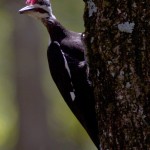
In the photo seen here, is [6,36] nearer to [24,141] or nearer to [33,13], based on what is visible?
[24,141]

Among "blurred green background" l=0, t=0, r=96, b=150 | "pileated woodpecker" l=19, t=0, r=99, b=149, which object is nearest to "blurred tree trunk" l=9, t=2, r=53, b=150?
"blurred green background" l=0, t=0, r=96, b=150

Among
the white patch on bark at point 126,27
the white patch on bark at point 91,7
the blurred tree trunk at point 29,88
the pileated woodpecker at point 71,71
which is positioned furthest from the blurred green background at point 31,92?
the white patch on bark at point 126,27

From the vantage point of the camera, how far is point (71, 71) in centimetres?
490

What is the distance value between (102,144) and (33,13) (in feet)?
5.99

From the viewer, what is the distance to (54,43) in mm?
5051

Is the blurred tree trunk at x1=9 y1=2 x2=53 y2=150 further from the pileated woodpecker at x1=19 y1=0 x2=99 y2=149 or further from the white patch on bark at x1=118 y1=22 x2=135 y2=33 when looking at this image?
the white patch on bark at x1=118 y1=22 x2=135 y2=33

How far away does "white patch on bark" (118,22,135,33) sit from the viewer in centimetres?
358

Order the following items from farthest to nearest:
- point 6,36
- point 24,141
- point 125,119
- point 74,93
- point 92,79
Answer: point 6,36
point 24,141
point 74,93
point 92,79
point 125,119

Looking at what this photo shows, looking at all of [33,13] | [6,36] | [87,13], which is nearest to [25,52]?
[6,36]

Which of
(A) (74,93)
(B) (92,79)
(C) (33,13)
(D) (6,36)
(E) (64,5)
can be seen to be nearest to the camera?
(B) (92,79)

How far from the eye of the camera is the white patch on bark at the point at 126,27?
358 centimetres

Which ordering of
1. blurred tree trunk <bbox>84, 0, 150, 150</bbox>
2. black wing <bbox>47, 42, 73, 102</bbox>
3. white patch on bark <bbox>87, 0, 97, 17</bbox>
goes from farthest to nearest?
black wing <bbox>47, 42, 73, 102</bbox> < white patch on bark <bbox>87, 0, 97, 17</bbox> < blurred tree trunk <bbox>84, 0, 150, 150</bbox>

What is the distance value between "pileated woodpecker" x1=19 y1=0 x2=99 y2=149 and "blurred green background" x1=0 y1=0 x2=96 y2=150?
6113mm

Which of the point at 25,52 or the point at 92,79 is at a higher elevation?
the point at 92,79
